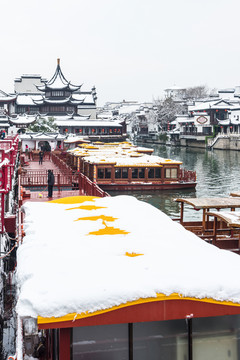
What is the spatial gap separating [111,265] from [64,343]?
1.10 m

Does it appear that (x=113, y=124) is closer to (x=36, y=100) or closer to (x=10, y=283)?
(x=36, y=100)

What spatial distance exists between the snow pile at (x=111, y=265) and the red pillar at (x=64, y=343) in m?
0.38

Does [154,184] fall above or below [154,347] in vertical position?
below

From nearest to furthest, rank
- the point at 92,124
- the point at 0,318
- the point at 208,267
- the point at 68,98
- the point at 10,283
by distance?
1. the point at 208,267
2. the point at 0,318
3. the point at 10,283
4. the point at 92,124
5. the point at 68,98

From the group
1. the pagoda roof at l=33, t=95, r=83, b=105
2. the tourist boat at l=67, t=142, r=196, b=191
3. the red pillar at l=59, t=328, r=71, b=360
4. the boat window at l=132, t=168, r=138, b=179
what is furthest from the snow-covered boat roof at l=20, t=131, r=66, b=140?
the red pillar at l=59, t=328, r=71, b=360

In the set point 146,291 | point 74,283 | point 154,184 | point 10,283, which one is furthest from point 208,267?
point 154,184

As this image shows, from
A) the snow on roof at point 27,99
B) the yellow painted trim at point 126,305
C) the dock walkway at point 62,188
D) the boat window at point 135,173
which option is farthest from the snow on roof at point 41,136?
the yellow painted trim at point 126,305

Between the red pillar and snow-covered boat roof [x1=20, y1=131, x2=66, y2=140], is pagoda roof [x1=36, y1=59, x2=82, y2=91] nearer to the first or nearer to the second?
snow-covered boat roof [x1=20, y1=131, x2=66, y2=140]

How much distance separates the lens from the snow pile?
5117 mm

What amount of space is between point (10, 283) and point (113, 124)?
75.0m

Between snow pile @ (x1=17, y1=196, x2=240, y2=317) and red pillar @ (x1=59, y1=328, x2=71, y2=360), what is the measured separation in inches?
15.1

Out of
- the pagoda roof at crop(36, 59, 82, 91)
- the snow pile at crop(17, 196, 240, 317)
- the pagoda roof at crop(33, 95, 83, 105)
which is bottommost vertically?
the snow pile at crop(17, 196, 240, 317)

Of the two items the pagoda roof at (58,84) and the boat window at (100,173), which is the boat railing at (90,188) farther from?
the pagoda roof at (58,84)

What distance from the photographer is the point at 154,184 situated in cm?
3669
